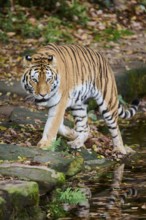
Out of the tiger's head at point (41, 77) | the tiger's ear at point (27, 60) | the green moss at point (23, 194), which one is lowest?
the green moss at point (23, 194)

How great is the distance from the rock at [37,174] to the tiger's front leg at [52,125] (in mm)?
1788

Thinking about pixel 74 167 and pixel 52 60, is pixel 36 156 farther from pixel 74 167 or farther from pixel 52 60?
pixel 52 60

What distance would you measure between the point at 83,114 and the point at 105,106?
1.24 feet

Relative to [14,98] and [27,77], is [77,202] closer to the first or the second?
[27,77]

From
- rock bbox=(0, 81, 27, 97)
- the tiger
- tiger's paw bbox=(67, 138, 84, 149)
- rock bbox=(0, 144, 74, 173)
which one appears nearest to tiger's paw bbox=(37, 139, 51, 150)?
the tiger

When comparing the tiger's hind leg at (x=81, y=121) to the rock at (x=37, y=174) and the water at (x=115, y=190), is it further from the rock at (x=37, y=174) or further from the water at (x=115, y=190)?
the rock at (x=37, y=174)

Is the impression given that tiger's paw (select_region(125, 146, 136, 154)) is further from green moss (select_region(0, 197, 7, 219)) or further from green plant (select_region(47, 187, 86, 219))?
green moss (select_region(0, 197, 7, 219))

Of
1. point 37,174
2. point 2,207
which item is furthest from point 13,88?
point 2,207

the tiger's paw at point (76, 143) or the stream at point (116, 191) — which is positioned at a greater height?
the tiger's paw at point (76, 143)

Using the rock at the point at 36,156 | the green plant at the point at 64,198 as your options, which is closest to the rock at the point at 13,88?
the rock at the point at 36,156

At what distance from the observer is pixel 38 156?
9.17m

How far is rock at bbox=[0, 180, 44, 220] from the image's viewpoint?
290 inches

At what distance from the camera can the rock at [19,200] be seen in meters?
7.38

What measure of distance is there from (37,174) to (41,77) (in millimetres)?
2136
